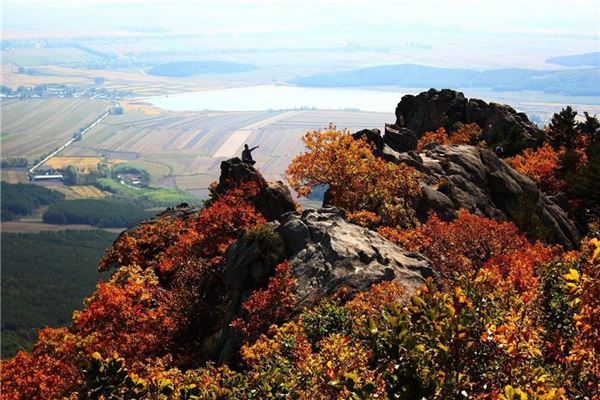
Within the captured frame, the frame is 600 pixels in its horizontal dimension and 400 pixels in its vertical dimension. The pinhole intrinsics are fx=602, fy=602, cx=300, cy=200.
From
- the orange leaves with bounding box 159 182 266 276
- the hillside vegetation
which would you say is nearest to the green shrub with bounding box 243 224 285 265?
the hillside vegetation

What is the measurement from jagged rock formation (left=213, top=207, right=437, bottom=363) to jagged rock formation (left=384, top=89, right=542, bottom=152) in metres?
67.7

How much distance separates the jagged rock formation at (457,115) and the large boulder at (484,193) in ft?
101

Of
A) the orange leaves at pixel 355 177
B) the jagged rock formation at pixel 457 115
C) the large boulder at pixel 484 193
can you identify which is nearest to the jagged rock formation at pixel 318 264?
the orange leaves at pixel 355 177

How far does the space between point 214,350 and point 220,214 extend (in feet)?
54.8

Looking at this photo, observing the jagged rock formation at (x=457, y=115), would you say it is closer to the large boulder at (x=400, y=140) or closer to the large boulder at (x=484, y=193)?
the large boulder at (x=400, y=140)

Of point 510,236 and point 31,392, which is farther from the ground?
point 510,236

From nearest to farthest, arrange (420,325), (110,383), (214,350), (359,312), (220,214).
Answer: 1. (420,325)
2. (110,383)
3. (359,312)
4. (214,350)
5. (220,214)

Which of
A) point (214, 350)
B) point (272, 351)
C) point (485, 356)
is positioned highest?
point (485, 356)

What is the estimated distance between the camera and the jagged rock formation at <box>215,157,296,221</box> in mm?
54438

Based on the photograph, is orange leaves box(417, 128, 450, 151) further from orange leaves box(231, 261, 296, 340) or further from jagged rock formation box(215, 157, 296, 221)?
orange leaves box(231, 261, 296, 340)

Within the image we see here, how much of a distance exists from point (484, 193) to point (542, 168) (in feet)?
69.8

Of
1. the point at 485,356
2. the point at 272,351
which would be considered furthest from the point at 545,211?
the point at 485,356

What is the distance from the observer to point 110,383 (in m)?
19.5

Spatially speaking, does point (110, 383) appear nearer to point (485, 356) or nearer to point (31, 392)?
point (485, 356)
